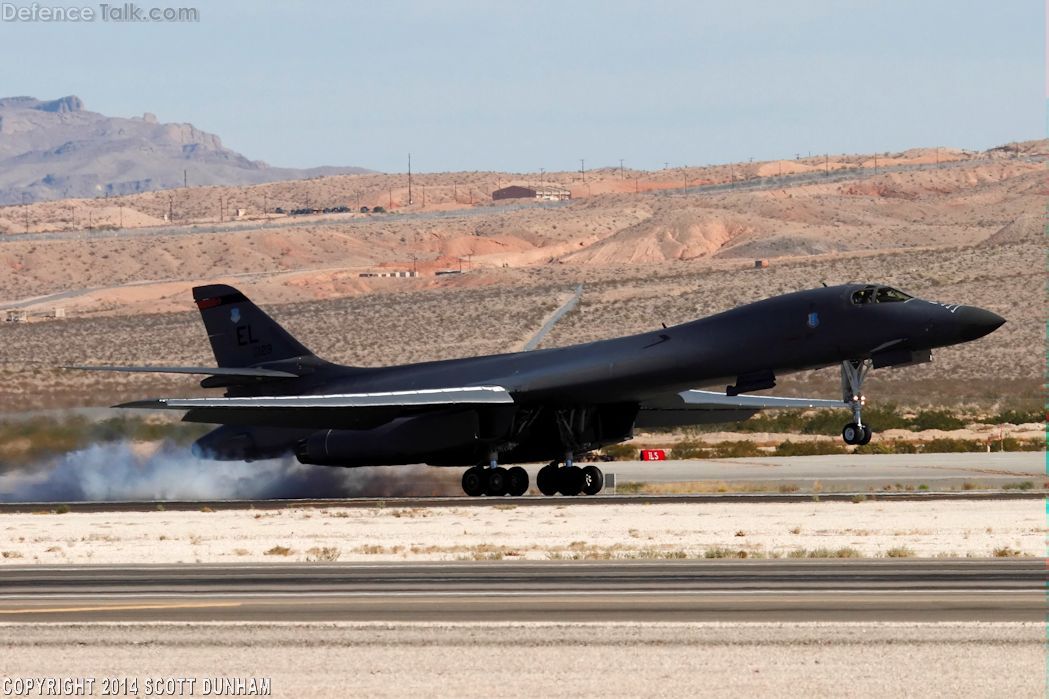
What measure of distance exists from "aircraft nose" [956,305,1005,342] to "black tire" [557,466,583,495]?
8963 mm

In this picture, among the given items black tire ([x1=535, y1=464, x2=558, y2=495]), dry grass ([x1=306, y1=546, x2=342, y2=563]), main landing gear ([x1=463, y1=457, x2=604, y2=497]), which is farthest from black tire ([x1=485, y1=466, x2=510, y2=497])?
dry grass ([x1=306, y1=546, x2=342, y2=563])

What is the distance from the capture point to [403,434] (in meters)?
33.4

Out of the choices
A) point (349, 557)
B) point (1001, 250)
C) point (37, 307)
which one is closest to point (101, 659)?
point (349, 557)

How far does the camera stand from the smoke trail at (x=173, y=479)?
121ft

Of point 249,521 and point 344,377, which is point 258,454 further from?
point 249,521

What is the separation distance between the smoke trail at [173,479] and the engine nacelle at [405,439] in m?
2.89

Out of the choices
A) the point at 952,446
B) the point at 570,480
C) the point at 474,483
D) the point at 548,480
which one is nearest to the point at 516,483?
the point at 548,480

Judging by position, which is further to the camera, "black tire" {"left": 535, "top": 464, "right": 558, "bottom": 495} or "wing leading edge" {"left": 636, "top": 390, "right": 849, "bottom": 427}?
"wing leading edge" {"left": 636, "top": 390, "right": 849, "bottom": 427}

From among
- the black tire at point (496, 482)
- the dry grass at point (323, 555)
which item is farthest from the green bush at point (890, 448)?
the dry grass at point (323, 555)

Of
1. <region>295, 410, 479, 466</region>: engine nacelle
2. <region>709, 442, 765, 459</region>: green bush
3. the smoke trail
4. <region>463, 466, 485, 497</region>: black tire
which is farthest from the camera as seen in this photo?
<region>709, 442, 765, 459</region>: green bush

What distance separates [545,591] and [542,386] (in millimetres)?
15756

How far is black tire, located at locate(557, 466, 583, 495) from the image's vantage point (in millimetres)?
33938

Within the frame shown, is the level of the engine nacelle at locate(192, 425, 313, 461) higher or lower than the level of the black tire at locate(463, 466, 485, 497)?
higher

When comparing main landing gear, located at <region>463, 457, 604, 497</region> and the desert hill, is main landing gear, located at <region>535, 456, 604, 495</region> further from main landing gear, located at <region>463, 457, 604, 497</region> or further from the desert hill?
the desert hill
